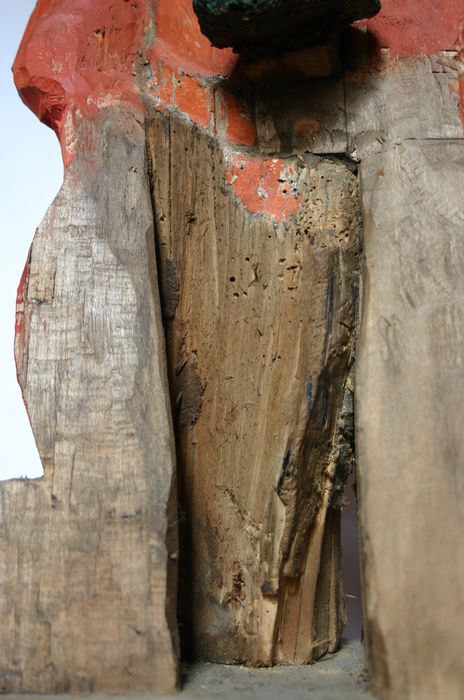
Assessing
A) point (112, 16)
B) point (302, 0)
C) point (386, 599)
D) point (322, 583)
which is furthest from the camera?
point (112, 16)

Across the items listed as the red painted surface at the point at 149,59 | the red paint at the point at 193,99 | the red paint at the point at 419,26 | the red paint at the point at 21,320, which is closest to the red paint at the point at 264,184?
the red painted surface at the point at 149,59

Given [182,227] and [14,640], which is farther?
[182,227]

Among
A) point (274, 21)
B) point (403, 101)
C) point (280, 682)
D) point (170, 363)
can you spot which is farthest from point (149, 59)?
point (280, 682)

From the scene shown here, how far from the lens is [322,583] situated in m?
1.92

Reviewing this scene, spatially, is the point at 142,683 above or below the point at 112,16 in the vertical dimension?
below

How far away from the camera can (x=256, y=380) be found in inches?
75.5

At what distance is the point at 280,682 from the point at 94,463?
1.99 feet

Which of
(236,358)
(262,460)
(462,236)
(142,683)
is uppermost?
(462,236)

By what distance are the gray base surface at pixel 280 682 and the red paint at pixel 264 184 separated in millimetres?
1035

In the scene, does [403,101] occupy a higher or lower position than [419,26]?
lower

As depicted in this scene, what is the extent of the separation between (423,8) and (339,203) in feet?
1.86

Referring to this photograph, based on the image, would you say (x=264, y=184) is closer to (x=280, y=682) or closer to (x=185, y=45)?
(x=185, y=45)

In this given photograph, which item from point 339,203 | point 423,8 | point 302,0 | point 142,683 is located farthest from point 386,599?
point 423,8

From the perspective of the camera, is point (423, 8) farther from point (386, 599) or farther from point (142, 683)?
point (142, 683)
